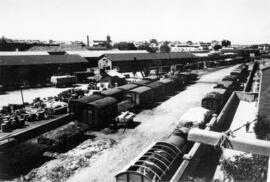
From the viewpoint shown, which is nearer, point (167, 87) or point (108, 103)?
point (108, 103)

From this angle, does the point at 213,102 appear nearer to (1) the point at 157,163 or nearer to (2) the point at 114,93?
(2) the point at 114,93

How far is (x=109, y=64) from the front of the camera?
67.8m

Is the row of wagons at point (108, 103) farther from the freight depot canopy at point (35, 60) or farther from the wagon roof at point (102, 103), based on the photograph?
the freight depot canopy at point (35, 60)

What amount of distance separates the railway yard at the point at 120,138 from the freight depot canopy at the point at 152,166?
2 cm

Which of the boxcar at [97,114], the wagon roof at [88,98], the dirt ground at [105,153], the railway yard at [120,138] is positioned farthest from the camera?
the wagon roof at [88,98]

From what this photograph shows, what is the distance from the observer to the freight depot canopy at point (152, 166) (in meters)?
12.5

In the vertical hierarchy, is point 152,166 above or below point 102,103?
below

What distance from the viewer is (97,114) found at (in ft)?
83.5

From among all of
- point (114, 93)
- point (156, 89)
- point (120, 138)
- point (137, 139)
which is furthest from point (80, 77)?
point (137, 139)

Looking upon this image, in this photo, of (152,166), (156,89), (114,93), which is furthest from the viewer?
(156,89)

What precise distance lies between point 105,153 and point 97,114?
654 cm

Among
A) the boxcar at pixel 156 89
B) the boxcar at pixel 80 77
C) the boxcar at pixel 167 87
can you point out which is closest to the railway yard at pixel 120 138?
the boxcar at pixel 156 89

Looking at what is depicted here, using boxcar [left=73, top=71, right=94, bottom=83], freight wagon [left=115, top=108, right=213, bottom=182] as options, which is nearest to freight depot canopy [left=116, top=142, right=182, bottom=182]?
freight wagon [left=115, top=108, right=213, bottom=182]

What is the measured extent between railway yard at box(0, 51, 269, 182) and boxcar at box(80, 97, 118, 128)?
0.37ft
